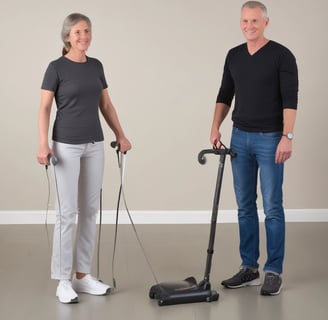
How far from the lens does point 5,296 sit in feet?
12.8

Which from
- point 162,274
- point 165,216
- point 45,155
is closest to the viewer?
point 45,155

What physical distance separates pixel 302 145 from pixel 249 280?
1982mm

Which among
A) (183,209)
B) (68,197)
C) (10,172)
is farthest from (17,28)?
(68,197)

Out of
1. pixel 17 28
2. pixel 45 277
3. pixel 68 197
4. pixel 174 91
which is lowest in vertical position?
pixel 45 277

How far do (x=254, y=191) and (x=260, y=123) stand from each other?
16.4 inches

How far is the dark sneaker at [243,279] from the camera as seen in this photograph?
4.03 m

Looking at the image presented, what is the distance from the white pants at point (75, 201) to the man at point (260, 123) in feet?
2.30

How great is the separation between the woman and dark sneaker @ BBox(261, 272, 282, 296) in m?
0.85

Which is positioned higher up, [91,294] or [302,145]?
[302,145]

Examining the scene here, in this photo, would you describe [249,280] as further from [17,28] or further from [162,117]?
[17,28]

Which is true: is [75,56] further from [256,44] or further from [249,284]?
[249,284]

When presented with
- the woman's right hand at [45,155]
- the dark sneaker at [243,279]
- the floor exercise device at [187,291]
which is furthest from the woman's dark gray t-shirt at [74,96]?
the dark sneaker at [243,279]

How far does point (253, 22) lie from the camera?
374 cm

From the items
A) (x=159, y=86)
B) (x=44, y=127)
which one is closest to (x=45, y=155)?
(x=44, y=127)
